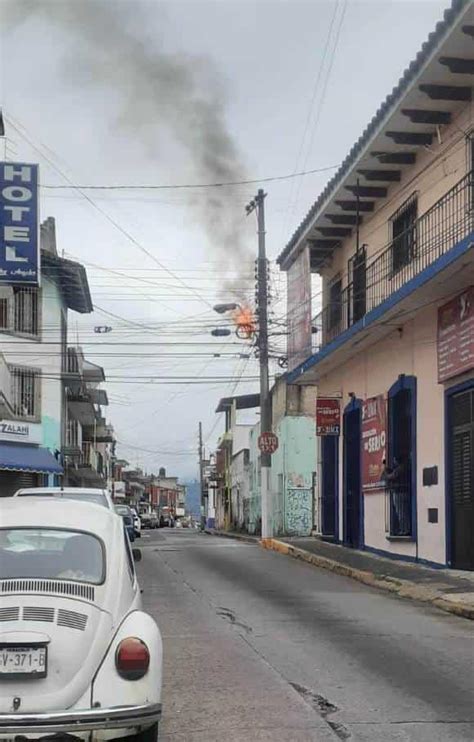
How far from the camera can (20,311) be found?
3597 centimetres

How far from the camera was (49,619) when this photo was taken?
5.51m

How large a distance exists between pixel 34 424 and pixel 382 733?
30.6 m

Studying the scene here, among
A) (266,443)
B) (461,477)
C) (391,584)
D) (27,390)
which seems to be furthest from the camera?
(27,390)

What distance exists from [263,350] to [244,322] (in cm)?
162

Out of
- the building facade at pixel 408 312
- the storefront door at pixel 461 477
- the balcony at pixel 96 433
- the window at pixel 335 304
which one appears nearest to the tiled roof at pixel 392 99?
the building facade at pixel 408 312

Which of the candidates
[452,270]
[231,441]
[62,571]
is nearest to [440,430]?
[452,270]

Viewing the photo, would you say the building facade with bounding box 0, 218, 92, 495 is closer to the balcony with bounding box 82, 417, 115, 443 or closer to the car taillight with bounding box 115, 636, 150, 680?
the balcony with bounding box 82, 417, 115, 443

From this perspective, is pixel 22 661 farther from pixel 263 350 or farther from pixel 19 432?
pixel 19 432

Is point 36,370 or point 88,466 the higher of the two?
point 36,370

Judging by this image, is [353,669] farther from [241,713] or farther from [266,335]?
[266,335]

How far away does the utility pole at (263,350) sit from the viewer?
2994cm

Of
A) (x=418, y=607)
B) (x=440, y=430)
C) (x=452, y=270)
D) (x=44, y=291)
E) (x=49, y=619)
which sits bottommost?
(x=418, y=607)

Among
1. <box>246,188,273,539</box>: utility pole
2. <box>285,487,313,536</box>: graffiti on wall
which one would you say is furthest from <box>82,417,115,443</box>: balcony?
<box>246,188,273,539</box>: utility pole

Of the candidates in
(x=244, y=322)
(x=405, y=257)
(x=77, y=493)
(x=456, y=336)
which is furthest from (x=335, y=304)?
(x=77, y=493)
